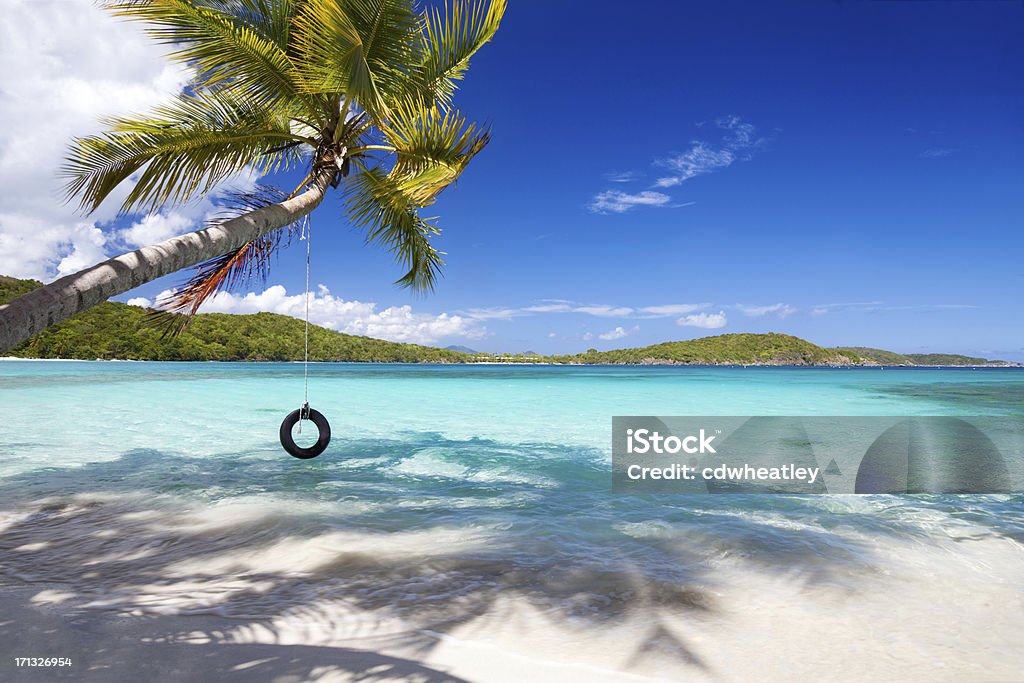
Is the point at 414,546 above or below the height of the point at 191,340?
below

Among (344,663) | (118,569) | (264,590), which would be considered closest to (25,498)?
(118,569)

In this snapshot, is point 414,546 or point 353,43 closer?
point 414,546

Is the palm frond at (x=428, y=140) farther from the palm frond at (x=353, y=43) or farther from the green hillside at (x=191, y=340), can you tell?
the green hillside at (x=191, y=340)

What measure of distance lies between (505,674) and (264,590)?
1738 mm

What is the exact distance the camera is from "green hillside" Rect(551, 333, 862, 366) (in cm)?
10469

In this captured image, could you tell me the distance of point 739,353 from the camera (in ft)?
340

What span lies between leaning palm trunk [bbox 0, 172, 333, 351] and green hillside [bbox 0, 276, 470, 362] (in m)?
46.9

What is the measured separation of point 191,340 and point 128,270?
7545cm

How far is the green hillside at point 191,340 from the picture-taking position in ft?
191
